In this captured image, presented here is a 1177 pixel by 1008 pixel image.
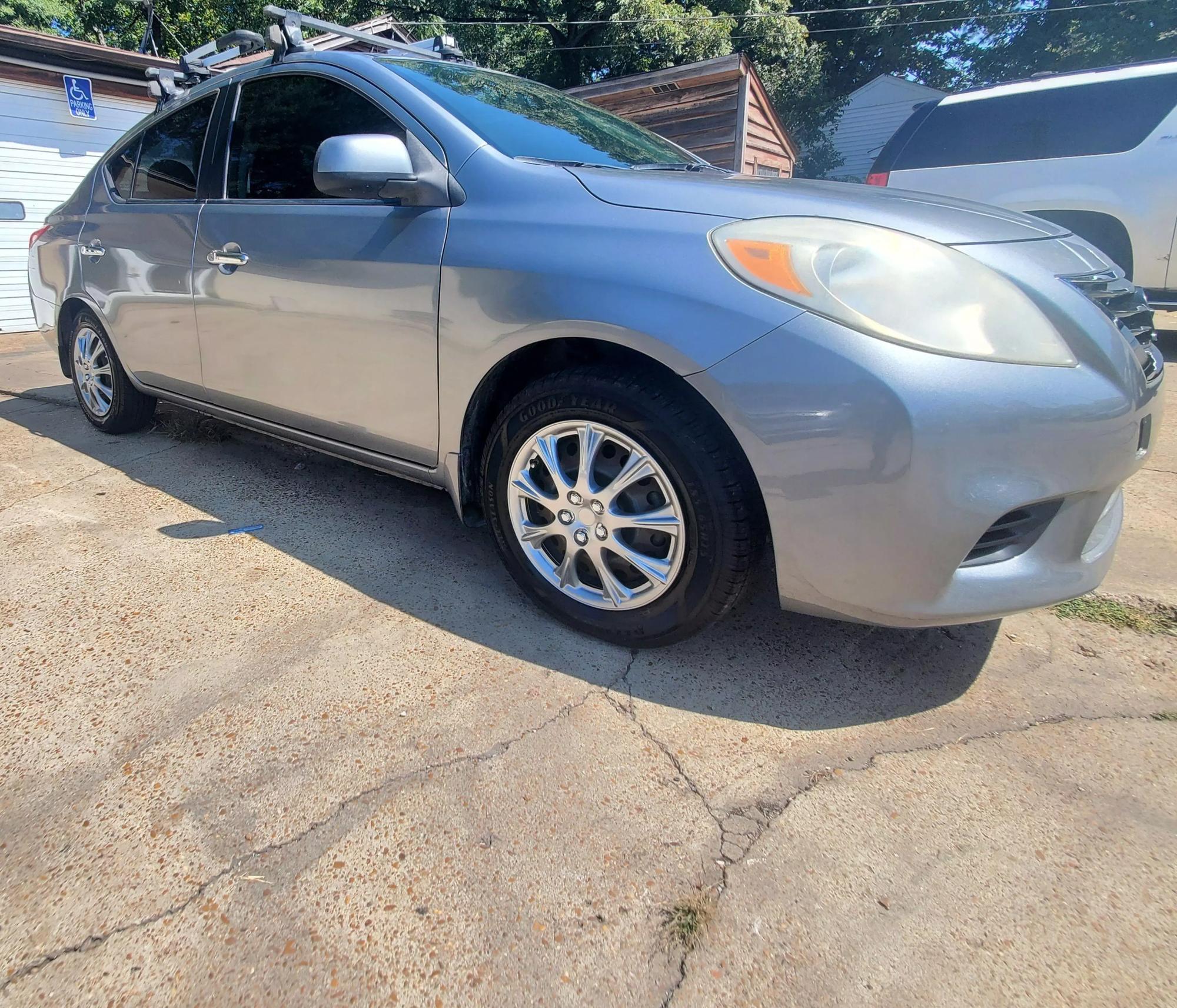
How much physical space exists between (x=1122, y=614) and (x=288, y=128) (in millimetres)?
3252

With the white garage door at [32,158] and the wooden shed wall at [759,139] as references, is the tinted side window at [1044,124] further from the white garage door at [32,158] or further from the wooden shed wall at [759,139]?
the white garage door at [32,158]

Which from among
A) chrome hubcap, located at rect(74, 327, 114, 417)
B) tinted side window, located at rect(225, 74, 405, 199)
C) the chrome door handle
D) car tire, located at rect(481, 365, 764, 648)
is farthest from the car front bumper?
chrome hubcap, located at rect(74, 327, 114, 417)

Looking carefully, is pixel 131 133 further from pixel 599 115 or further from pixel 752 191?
pixel 752 191

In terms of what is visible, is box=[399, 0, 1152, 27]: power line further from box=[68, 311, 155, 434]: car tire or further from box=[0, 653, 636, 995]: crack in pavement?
box=[0, 653, 636, 995]: crack in pavement

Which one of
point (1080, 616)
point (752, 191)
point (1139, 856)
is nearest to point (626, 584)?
point (752, 191)

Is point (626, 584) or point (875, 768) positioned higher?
point (626, 584)

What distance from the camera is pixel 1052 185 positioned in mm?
5648

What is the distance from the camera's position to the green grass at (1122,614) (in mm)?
2283

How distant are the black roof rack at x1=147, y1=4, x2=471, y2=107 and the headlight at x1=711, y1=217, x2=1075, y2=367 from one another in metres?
1.94

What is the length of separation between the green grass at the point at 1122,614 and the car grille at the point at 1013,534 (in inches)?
28.1

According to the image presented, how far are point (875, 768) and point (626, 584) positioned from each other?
774mm

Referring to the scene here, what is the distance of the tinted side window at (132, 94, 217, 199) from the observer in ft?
10.3

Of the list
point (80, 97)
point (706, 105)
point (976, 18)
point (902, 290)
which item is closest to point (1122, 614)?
point (902, 290)

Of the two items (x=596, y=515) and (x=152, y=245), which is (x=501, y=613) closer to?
(x=596, y=515)
